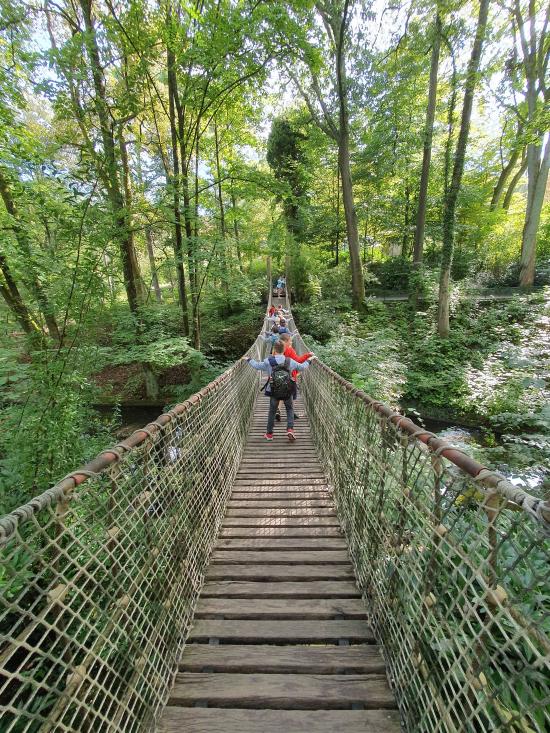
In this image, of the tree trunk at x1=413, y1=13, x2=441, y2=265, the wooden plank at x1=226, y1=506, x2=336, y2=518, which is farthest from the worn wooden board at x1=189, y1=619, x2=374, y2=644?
the tree trunk at x1=413, y1=13, x2=441, y2=265

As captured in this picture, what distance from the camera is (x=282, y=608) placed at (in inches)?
66.8

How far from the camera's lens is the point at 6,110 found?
11.3 feet

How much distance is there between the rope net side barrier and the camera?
2.55ft

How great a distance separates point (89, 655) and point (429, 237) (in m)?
16.4

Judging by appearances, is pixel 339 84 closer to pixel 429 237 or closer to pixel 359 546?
pixel 429 237

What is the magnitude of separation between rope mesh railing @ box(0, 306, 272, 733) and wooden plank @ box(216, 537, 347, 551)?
0.49ft

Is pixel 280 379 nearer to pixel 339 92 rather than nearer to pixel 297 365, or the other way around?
pixel 297 365

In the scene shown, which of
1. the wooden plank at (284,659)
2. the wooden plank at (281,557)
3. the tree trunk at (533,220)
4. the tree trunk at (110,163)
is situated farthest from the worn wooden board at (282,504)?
the tree trunk at (533,220)

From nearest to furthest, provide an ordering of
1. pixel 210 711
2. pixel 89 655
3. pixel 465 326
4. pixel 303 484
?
1. pixel 89 655
2. pixel 210 711
3. pixel 303 484
4. pixel 465 326

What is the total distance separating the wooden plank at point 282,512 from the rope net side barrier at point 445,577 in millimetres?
339

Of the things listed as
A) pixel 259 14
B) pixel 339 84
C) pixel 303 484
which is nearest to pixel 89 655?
pixel 303 484

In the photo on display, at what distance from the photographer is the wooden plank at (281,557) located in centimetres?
203

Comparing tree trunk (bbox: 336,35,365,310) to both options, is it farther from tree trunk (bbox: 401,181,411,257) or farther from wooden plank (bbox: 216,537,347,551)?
wooden plank (bbox: 216,537,347,551)

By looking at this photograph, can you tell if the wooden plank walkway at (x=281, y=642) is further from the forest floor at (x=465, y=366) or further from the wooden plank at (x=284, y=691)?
the forest floor at (x=465, y=366)
